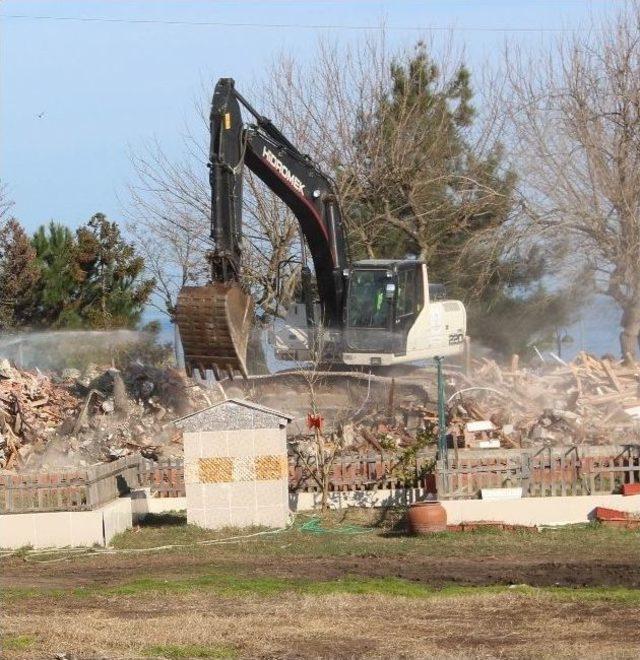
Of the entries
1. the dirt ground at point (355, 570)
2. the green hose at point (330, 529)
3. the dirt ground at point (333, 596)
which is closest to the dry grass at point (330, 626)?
the dirt ground at point (333, 596)

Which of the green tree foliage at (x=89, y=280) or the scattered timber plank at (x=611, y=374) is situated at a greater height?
the green tree foliage at (x=89, y=280)

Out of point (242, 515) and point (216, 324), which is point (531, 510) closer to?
point (242, 515)

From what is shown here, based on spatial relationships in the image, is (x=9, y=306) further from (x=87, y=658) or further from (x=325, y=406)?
(x=87, y=658)

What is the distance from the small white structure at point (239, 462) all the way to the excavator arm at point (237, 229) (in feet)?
2.86

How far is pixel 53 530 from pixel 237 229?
5829 millimetres

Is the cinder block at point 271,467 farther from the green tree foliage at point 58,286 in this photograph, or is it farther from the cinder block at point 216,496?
the green tree foliage at point 58,286

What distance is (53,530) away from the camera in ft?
67.1

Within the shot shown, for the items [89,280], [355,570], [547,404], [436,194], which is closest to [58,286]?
[89,280]

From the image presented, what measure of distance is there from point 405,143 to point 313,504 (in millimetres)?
20400

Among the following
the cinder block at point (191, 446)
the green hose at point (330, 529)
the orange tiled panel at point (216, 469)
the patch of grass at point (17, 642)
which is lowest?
the patch of grass at point (17, 642)

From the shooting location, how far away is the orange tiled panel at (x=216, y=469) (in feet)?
69.8

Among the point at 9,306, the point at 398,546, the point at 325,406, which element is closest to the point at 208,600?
the point at 398,546

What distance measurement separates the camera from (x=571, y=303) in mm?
39688

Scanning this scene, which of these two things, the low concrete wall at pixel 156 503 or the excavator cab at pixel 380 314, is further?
the excavator cab at pixel 380 314
